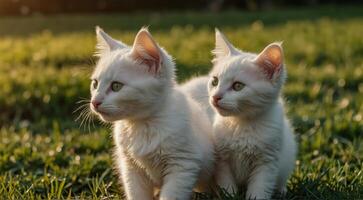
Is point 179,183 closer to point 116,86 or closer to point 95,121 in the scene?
point 116,86

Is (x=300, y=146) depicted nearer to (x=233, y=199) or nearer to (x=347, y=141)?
(x=347, y=141)

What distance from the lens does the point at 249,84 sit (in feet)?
12.5

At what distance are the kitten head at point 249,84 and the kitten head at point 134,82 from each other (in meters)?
0.32

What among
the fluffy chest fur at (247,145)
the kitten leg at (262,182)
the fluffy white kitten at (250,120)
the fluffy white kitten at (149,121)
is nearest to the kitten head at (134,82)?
the fluffy white kitten at (149,121)

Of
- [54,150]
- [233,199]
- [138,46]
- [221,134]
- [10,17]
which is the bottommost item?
[10,17]

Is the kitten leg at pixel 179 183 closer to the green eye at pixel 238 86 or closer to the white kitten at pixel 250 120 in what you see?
the white kitten at pixel 250 120

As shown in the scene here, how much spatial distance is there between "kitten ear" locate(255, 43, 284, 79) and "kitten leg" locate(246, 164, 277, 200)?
22.3 inches

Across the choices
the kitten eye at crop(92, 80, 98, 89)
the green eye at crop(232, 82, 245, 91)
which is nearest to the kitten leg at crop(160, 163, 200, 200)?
the green eye at crop(232, 82, 245, 91)

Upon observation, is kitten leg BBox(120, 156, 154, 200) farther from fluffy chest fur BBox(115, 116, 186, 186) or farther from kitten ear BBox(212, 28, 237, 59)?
kitten ear BBox(212, 28, 237, 59)

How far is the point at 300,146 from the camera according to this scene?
5.59 m

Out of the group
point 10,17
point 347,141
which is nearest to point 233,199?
point 347,141

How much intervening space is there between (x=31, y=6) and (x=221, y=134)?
17498 millimetres

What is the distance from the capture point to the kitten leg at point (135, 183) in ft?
12.7

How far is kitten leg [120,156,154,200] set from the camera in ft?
12.7
